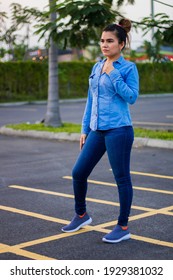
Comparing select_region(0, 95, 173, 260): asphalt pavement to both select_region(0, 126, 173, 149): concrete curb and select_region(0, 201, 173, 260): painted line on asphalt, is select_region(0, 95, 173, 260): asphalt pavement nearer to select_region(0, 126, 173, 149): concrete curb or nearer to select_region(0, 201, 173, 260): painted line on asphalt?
select_region(0, 201, 173, 260): painted line on asphalt

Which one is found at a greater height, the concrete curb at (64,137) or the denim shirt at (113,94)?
the denim shirt at (113,94)

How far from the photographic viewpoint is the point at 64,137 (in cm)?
1519

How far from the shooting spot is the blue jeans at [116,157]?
6.07 metres

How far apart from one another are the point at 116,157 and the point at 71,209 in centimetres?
182

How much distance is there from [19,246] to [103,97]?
1.58 meters

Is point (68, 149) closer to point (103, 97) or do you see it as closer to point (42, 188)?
point (42, 188)

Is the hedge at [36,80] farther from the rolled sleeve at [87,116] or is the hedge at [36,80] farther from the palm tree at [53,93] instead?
the rolled sleeve at [87,116]

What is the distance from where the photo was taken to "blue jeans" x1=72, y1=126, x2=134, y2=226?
6.07 metres

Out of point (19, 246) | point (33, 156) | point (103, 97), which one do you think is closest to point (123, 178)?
point (103, 97)

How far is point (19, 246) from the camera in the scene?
611cm

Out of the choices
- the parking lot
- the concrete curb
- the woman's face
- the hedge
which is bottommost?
the hedge

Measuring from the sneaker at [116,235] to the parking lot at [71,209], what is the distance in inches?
2.1

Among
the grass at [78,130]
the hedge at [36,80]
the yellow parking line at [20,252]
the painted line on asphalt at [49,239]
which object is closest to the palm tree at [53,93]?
the grass at [78,130]

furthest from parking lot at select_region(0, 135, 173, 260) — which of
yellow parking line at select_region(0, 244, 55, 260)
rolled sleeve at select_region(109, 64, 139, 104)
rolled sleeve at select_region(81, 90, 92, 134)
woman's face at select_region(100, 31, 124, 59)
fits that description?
woman's face at select_region(100, 31, 124, 59)
